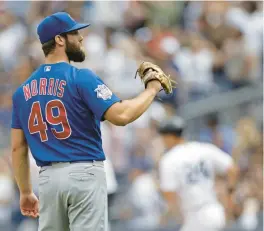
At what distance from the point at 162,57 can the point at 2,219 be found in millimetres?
3513

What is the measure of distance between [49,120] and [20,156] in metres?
0.40

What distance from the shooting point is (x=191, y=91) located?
11.0m

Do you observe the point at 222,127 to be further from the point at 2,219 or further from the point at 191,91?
the point at 2,219

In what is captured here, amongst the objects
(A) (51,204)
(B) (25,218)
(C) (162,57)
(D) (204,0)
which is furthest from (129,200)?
(A) (51,204)

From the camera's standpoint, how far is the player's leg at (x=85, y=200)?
4.25m

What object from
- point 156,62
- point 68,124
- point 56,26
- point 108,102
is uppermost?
point 56,26

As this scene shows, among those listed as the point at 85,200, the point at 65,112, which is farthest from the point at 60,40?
the point at 85,200

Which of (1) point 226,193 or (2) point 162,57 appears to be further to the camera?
(2) point 162,57

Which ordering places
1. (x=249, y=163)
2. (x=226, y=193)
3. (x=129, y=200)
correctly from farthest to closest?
(x=249, y=163)
(x=129, y=200)
(x=226, y=193)

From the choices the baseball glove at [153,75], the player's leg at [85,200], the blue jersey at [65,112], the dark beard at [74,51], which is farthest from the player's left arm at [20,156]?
the baseball glove at [153,75]

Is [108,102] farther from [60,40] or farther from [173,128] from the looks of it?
[173,128]

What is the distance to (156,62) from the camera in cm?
1140

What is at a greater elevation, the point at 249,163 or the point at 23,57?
the point at 23,57

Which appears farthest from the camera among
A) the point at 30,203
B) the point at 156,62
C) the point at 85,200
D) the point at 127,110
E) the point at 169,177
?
the point at 156,62
